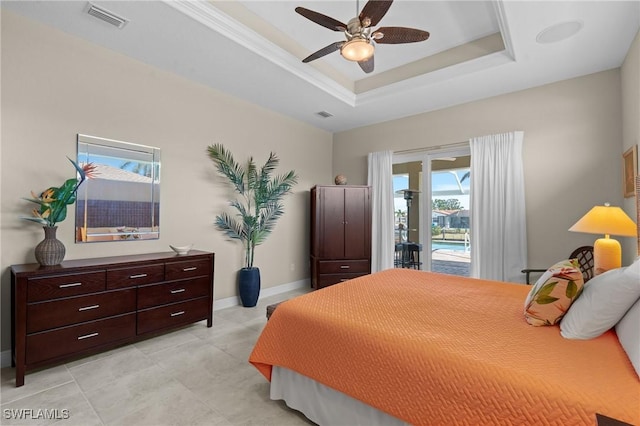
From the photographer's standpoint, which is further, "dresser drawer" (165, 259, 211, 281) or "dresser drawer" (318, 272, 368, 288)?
"dresser drawer" (318, 272, 368, 288)

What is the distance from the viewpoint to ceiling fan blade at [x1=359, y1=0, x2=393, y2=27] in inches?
78.5

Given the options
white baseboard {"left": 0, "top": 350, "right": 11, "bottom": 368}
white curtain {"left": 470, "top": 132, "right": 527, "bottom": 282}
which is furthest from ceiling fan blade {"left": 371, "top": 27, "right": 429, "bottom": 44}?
white baseboard {"left": 0, "top": 350, "right": 11, "bottom": 368}

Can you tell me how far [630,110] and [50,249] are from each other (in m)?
5.26

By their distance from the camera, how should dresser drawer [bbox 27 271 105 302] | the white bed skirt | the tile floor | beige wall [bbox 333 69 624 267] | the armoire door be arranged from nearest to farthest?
the white bed skirt → the tile floor → dresser drawer [bbox 27 271 105 302] → beige wall [bbox 333 69 624 267] → the armoire door

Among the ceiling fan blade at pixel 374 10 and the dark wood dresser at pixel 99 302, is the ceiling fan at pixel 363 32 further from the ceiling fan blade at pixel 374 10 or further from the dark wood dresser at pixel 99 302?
the dark wood dresser at pixel 99 302

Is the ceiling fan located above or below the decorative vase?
above

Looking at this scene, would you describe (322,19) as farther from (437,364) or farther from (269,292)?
(269,292)

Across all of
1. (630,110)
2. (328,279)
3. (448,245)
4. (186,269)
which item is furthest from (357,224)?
(630,110)

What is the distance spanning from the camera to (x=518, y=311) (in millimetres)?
1890

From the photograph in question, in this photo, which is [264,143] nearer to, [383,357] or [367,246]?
[367,246]

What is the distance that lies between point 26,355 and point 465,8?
15.4 ft

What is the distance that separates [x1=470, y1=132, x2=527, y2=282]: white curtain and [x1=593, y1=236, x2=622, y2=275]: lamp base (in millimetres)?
1148

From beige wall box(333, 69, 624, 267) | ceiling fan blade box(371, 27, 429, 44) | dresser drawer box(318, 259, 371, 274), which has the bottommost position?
dresser drawer box(318, 259, 371, 274)

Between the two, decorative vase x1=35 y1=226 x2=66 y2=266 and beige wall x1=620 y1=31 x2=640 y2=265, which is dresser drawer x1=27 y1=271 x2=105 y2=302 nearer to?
decorative vase x1=35 y1=226 x2=66 y2=266
